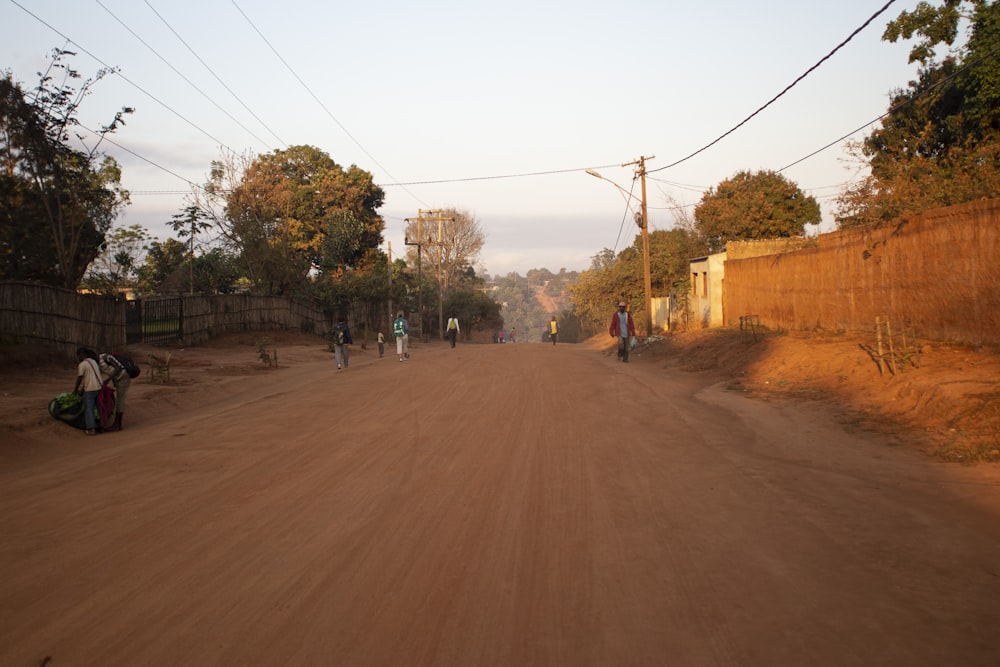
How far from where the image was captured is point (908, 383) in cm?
1086

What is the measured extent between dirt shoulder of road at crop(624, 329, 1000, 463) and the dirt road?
659 millimetres

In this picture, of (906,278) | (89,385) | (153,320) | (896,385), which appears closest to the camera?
(896,385)

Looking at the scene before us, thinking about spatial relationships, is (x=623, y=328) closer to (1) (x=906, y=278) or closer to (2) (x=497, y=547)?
(1) (x=906, y=278)

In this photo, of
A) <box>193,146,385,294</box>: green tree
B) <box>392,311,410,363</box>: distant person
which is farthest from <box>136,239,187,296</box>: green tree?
<box>392,311,410,363</box>: distant person

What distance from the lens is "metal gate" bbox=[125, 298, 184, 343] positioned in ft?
79.3

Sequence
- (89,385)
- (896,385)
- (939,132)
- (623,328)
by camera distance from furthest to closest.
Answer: (939,132), (623,328), (89,385), (896,385)

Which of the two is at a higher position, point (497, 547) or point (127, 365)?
point (127, 365)

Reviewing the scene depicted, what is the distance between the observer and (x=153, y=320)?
2522 centimetres

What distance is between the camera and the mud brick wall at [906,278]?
11.6 meters

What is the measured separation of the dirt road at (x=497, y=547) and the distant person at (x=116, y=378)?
33.5 inches

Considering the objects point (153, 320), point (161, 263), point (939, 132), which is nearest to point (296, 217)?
point (161, 263)

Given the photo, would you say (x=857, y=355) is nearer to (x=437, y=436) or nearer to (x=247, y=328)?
(x=437, y=436)

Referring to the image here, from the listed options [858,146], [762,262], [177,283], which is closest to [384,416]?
[762,262]

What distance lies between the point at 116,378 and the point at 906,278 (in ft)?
47.7
